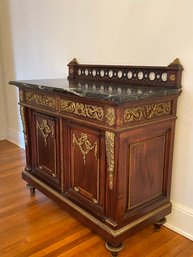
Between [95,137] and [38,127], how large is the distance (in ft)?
2.26

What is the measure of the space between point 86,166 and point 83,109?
0.36m

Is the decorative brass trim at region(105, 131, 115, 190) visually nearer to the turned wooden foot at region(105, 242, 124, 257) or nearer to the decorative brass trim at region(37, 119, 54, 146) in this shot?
the turned wooden foot at region(105, 242, 124, 257)

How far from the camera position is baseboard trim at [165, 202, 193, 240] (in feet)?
5.87

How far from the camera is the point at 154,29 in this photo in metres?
1.76

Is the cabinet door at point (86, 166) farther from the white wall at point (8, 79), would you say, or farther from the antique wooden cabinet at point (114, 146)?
the white wall at point (8, 79)

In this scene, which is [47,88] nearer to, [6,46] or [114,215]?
[114,215]

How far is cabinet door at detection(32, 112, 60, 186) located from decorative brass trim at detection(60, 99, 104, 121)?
18 cm

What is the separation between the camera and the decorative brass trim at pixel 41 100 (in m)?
1.85

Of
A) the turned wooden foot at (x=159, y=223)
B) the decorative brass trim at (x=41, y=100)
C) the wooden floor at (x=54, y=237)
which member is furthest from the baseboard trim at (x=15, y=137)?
the turned wooden foot at (x=159, y=223)

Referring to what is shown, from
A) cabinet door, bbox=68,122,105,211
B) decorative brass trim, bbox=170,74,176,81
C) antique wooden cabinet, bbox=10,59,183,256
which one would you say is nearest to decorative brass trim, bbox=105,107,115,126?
antique wooden cabinet, bbox=10,59,183,256

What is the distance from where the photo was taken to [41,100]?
1968 mm

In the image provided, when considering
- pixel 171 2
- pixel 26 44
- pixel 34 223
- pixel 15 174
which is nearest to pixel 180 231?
pixel 34 223

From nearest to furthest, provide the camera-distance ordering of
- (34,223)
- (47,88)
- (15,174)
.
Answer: (47,88) < (34,223) < (15,174)

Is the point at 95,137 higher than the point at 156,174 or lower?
higher
